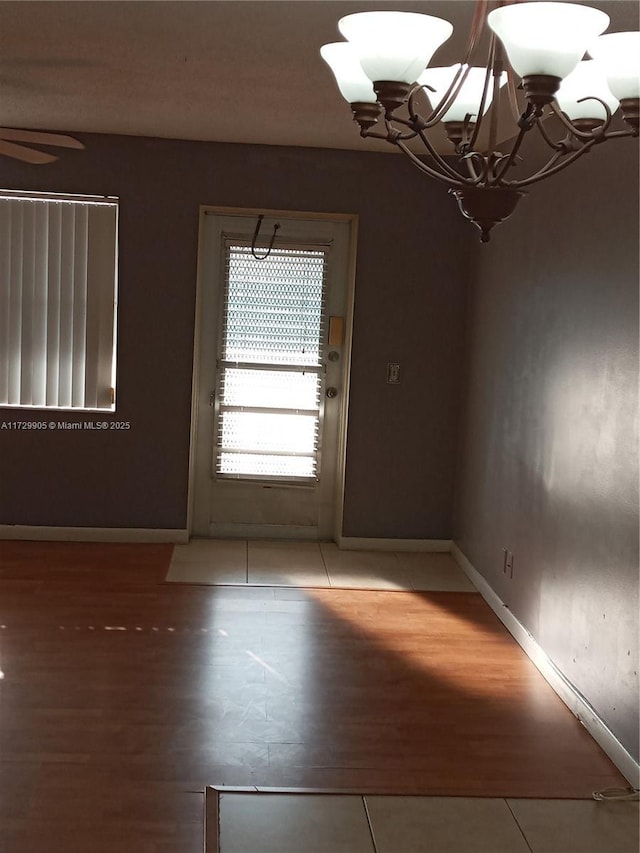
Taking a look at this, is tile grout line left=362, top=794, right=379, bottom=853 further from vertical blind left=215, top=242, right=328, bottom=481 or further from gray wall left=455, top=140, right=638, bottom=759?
vertical blind left=215, top=242, right=328, bottom=481

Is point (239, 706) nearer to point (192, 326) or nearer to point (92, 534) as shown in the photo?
point (92, 534)

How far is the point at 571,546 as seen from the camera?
13.3 ft

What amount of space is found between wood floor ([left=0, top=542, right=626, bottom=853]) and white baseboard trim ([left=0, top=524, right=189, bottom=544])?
689 millimetres

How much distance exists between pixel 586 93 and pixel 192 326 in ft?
13.4

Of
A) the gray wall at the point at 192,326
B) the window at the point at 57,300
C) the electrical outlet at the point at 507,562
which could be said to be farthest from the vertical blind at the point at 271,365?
the electrical outlet at the point at 507,562

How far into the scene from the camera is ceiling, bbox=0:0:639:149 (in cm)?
317

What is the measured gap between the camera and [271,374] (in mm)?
6242

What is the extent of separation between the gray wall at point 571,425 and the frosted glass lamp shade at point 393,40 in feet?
6.06

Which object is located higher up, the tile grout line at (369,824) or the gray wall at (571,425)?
the gray wall at (571,425)

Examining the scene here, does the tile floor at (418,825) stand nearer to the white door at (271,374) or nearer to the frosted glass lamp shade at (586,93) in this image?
the frosted glass lamp shade at (586,93)

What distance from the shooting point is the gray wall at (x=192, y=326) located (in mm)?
5914

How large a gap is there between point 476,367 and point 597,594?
2362 millimetres

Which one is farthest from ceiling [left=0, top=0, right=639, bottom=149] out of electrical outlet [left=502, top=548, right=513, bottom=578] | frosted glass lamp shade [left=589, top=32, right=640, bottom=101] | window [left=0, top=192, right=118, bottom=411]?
electrical outlet [left=502, top=548, right=513, bottom=578]

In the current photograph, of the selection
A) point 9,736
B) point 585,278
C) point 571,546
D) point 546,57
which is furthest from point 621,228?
point 9,736
